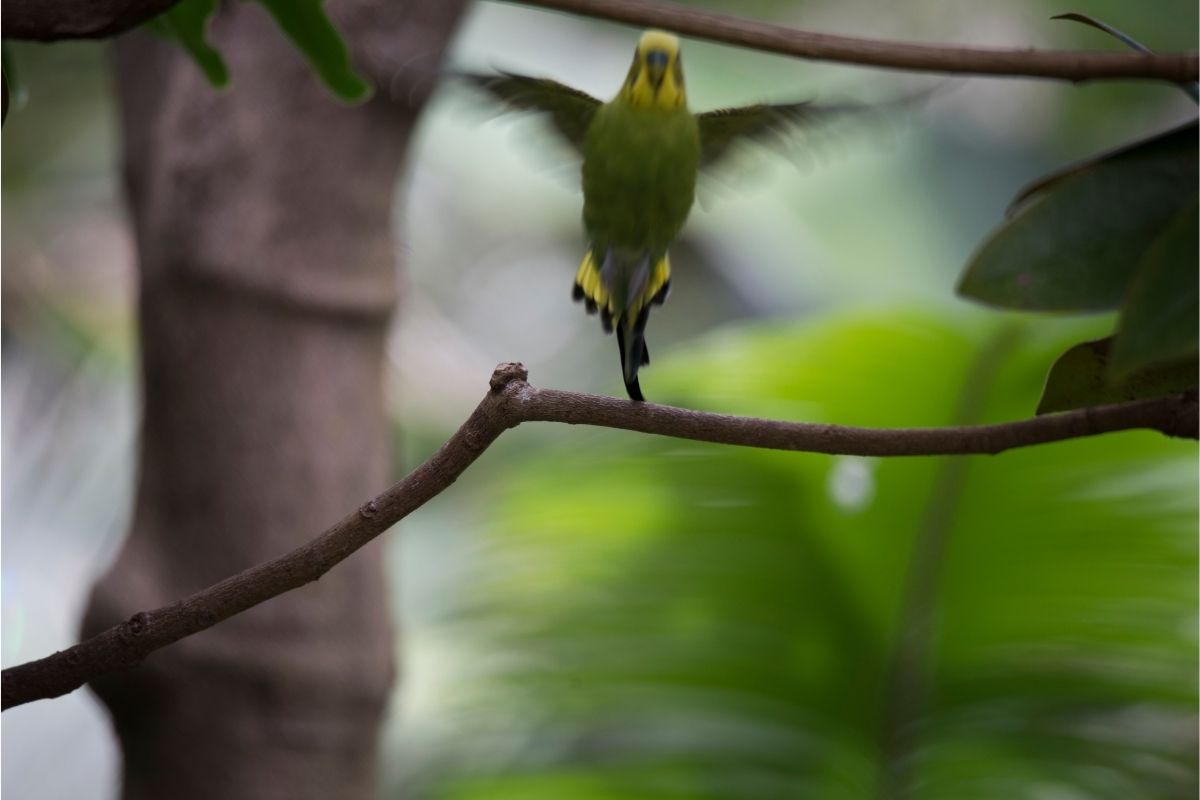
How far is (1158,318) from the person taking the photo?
53 centimetres

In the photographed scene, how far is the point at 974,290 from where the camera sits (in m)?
0.66

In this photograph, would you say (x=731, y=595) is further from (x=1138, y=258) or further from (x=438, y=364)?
(x=438, y=364)

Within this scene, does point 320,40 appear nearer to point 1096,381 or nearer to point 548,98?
point 548,98

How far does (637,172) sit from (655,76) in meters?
0.05

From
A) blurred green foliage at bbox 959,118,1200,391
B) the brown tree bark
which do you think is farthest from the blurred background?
blurred green foliage at bbox 959,118,1200,391

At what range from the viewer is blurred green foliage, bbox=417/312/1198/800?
1.43 m

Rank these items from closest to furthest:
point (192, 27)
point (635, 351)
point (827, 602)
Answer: point (635, 351)
point (192, 27)
point (827, 602)

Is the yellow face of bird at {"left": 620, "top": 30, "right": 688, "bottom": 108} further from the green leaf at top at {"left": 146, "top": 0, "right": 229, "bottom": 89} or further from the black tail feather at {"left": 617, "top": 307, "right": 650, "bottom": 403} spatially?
the green leaf at top at {"left": 146, "top": 0, "right": 229, "bottom": 89}

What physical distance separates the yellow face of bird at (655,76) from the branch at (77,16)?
22 centimetres

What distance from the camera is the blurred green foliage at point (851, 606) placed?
4.69 feet

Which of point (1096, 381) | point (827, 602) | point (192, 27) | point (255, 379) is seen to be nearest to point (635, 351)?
point (1096, 381)

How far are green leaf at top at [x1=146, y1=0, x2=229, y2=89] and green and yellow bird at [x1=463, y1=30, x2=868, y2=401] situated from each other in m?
0.20

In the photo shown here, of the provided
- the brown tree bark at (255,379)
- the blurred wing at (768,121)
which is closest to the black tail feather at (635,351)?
the blurred wing at (768,121)

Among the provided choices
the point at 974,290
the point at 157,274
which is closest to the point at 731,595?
the point at 157,274
